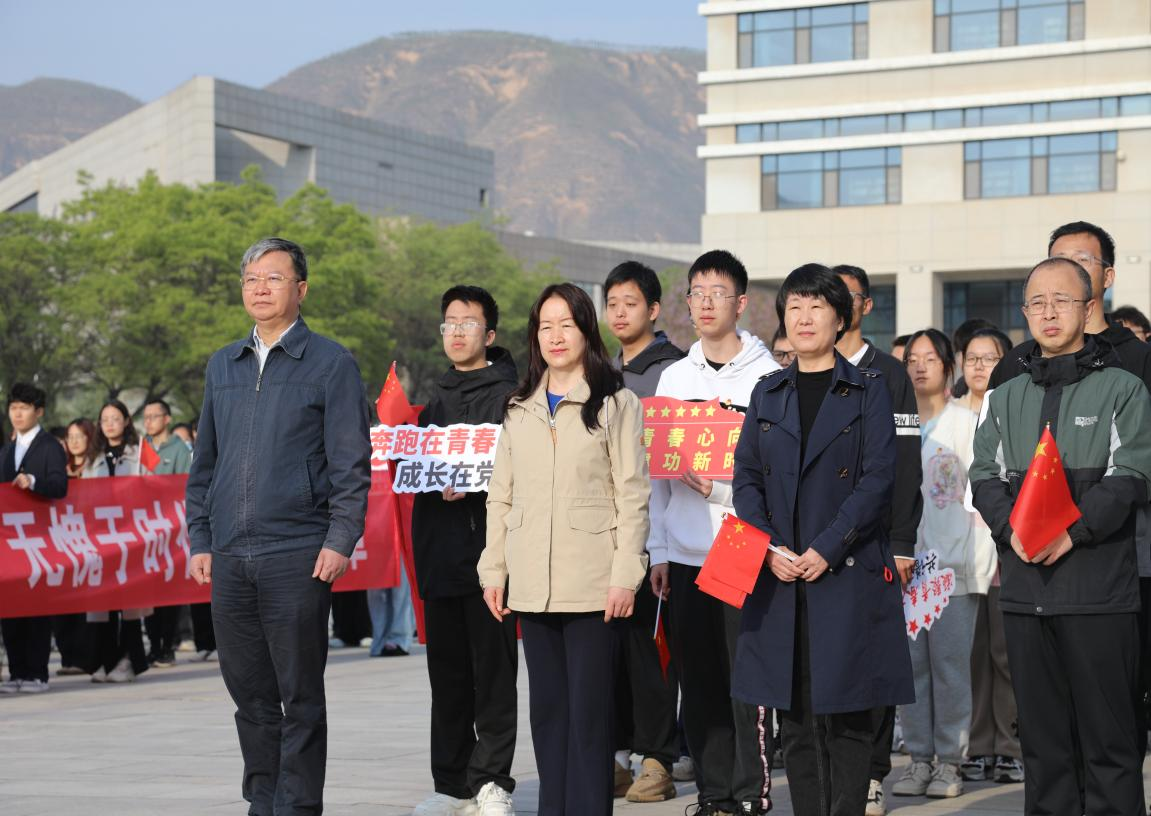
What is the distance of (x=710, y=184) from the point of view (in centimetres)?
5588

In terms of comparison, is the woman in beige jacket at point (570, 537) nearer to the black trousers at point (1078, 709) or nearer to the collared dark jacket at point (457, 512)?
the collared dark jacket at point (457, 512)

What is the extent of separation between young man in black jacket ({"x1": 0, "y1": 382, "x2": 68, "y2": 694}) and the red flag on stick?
7.68 metres

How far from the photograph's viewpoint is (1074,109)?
165 ft

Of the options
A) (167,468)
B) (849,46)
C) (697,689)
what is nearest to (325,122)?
(849,46)

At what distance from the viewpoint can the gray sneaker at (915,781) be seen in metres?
7.57

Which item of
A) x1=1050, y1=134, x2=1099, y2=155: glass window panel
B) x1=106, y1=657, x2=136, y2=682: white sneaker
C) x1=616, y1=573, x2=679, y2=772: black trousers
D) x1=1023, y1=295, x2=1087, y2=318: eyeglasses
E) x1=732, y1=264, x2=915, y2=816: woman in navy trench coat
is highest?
x1=1050, y1=134, x2=1099, y2=155: glass window panel

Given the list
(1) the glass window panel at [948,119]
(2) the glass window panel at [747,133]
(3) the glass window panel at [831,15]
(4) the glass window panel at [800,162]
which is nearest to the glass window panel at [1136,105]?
(1) the glass window panel at [948,119]

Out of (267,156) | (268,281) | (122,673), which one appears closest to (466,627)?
(268,281)

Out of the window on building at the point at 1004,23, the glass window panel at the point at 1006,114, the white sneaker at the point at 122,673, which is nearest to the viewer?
the white sneaker at the point at 122,673

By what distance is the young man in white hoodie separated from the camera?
673cm

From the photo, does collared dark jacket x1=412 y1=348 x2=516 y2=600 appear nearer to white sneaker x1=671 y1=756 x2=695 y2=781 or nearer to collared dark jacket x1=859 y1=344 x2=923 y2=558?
collared dark jacket x1=859 y1=344 x2=923 y2=558

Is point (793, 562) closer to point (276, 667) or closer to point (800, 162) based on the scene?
point (276, 667)

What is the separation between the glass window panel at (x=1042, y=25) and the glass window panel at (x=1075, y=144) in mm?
3060

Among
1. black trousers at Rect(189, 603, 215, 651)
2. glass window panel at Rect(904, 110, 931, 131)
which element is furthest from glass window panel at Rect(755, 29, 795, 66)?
black trousers at Rect(189, 603, 215, 651)
